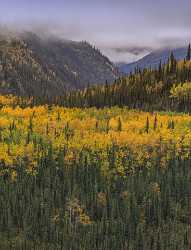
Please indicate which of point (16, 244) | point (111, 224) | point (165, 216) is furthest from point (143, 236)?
point (16, 244)

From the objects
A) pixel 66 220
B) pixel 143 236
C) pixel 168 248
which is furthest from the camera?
pixel 66 220

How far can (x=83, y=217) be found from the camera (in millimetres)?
183375

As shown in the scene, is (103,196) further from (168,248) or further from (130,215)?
(168,248)

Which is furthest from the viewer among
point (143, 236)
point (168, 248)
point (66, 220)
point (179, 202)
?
point (179, 202)

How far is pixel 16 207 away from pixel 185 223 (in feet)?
192

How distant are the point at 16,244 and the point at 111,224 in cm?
3202

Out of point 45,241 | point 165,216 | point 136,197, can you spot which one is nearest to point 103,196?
point 136,197

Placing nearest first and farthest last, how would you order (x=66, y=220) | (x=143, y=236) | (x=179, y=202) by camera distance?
(x=143, y=236) < (x=66, y=220) < (x=179, y=202)

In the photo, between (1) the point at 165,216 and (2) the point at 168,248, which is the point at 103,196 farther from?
(2) the point at 168,248

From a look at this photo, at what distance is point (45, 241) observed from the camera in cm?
16712

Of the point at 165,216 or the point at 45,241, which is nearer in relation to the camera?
the point at 45,241

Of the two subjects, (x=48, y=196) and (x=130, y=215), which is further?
(x=48, y=196)

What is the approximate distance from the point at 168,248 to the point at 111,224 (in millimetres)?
25938

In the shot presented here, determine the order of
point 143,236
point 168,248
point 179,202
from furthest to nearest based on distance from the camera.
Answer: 1. point 179,202
2. point 143,236
3. point 168,248
